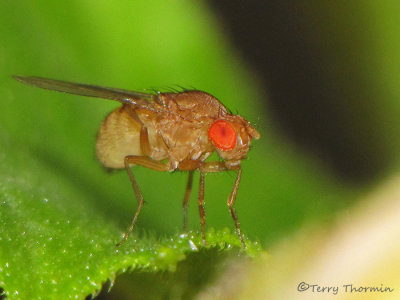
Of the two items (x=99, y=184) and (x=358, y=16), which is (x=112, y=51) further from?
(x=358, y=16)

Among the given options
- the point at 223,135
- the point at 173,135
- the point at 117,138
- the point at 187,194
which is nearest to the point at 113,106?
the point at 117,138

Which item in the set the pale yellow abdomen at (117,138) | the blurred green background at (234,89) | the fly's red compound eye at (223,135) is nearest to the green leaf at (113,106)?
the blurred green background at (234,89)

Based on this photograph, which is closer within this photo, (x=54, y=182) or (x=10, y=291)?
(x=10, y=291)

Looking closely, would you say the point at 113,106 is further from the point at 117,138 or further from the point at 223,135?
the point at 223,135

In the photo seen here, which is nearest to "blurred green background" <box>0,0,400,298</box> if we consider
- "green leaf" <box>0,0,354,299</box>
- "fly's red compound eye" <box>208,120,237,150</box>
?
"green leaf" <box>0,0,354,299</box>

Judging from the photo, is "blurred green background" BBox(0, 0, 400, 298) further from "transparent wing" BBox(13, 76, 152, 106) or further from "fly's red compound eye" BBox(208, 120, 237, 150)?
"fly's red compound eye" BBox(208, 120, 237, 150)

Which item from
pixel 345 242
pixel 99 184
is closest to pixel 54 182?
pixel 99 184
